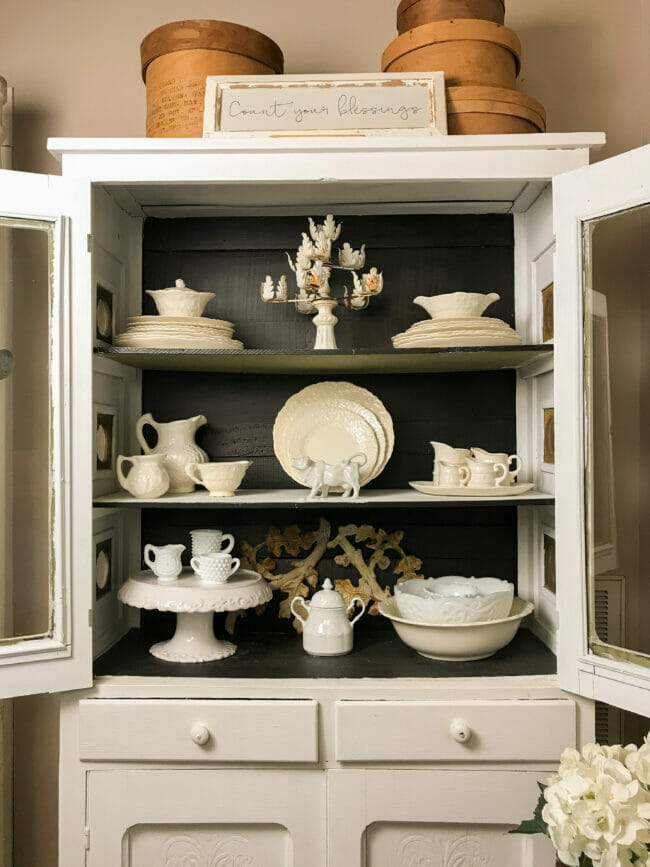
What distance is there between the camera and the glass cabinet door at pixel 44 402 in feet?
5.31

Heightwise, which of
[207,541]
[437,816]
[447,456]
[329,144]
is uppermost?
[329,144]

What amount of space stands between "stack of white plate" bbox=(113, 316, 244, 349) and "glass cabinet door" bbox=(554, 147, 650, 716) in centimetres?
86

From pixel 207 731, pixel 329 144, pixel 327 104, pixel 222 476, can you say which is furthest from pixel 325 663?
pixel 327 104

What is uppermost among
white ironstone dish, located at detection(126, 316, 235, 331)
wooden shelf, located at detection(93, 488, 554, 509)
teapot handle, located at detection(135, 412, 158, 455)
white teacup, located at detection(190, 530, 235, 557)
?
white ironstone dish, located at detection(126, 316, 235, 331)

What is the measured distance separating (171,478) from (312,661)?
24.1 inches

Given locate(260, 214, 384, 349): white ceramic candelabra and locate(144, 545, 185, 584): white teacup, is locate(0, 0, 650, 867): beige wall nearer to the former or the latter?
locate(260, 214, 384, 349): white ceramic candelabra

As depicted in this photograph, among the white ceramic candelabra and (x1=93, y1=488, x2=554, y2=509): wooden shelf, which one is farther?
the white ceramic candelabra

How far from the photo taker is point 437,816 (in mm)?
1614

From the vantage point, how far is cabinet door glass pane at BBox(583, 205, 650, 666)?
1.53 metres

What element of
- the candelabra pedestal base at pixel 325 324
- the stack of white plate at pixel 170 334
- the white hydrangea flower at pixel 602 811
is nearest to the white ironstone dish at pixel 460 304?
the candelabra pedestal base at pixel 325 324

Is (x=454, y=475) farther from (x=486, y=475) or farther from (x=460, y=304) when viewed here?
(x=460, y=304)

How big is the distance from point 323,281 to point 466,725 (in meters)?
1.13

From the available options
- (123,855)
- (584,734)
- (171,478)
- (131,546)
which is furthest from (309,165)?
(123,855)

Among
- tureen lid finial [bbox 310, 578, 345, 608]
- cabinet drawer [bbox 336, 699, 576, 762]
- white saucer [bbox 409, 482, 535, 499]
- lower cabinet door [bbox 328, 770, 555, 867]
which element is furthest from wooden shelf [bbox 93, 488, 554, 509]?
lower cabinet door [bbox 328, 770, 555, 867]
